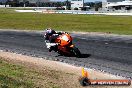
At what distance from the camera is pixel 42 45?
2541 centimetres

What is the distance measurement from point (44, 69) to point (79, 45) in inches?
358

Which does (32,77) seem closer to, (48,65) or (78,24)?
(48,65)

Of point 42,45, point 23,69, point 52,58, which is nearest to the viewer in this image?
point 23,69

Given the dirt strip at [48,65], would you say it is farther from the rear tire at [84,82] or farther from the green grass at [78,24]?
the green grass at [78,24]

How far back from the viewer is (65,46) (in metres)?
20.0

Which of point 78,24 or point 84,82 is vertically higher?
point 84,82

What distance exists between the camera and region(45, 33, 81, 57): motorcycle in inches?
780

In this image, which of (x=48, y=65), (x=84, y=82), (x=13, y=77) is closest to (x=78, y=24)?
(x=48, y=65)

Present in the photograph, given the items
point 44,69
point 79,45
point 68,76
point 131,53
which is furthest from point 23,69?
point 79,45

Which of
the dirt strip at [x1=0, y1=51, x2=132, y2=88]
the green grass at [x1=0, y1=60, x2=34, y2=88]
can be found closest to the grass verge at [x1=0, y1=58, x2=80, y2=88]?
the green grass at [x1=0, y1=60, x2=34, y2=88]

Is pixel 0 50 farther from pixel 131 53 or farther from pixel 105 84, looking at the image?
pixel 105 84

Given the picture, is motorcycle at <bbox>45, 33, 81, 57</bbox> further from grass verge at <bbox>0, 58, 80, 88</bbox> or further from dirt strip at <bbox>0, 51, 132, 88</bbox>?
grass verge at <bbox>0, 58, 80, 88</bbox>

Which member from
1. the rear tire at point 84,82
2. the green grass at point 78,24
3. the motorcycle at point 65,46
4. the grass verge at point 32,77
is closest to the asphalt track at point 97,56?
the motorcycle at point 65,46

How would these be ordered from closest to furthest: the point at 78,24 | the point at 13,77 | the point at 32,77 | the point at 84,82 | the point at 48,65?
the point at 84,82
the point at 13,77
the point at 32,77
the point at 48,65
the point at 78,24
